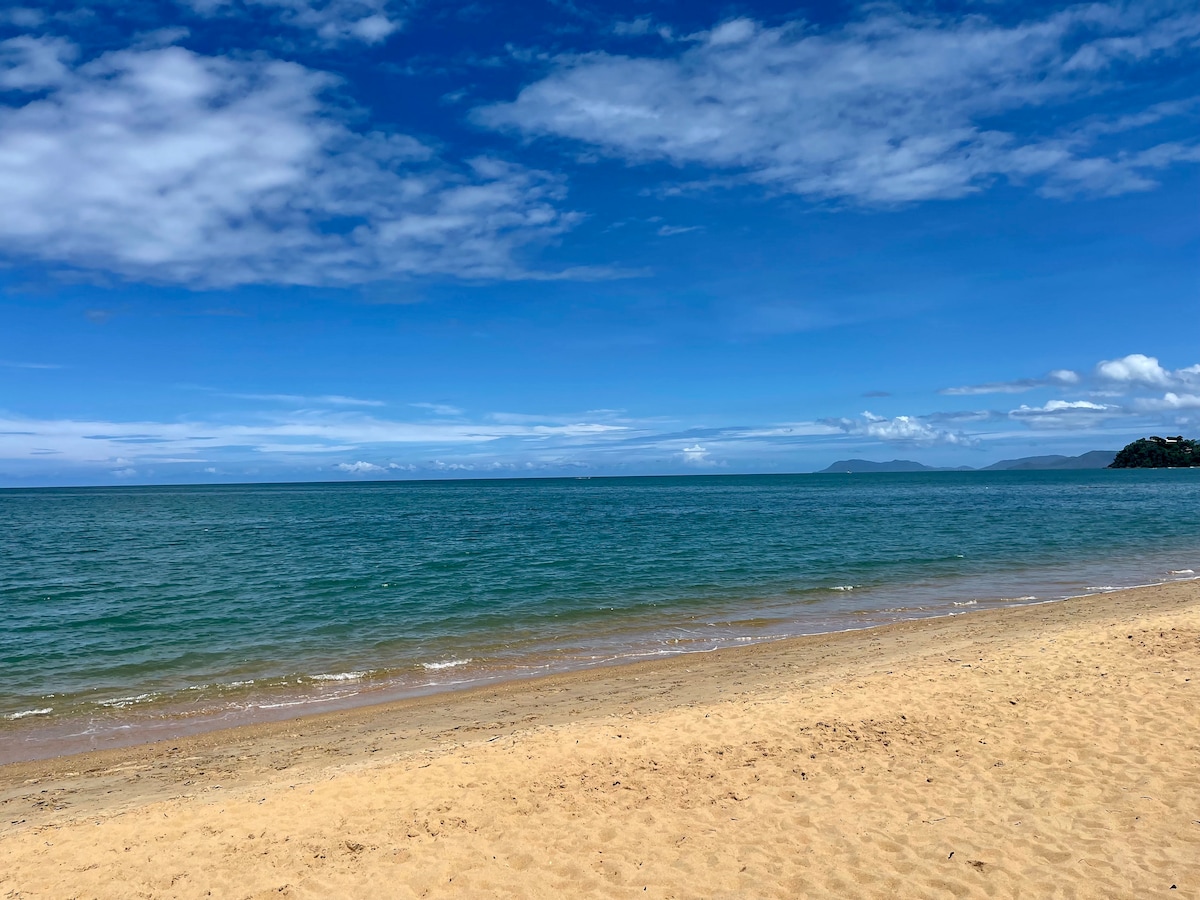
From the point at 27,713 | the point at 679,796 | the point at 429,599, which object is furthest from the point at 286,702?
the point at 429,599

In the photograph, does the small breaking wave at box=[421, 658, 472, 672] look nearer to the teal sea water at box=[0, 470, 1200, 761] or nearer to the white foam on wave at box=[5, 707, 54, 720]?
the teal sea water at box=[0, 470, 1200, 761]

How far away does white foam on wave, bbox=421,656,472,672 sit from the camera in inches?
651

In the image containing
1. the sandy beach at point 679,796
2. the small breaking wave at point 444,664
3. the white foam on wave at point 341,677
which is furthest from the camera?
the small breaking wave at point 444,664

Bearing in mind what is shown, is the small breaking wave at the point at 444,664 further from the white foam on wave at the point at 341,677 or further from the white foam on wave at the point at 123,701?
the white foam on wave at the point at 123,701

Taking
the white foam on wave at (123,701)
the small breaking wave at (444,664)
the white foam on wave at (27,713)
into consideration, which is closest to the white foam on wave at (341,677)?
the small breaking wave at (444,664)

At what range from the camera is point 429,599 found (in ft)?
79.5

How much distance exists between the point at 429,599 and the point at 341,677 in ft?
27.8

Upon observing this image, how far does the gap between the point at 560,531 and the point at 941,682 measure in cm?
3861

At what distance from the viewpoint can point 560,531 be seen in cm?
5009

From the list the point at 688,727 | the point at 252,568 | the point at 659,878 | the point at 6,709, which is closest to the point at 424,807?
the point at 659,878

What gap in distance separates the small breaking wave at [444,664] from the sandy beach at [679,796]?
2.74 meters

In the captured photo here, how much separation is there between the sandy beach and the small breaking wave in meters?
2.74

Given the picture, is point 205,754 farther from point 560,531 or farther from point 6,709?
point 560,531

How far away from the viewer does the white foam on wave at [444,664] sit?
16.5m
